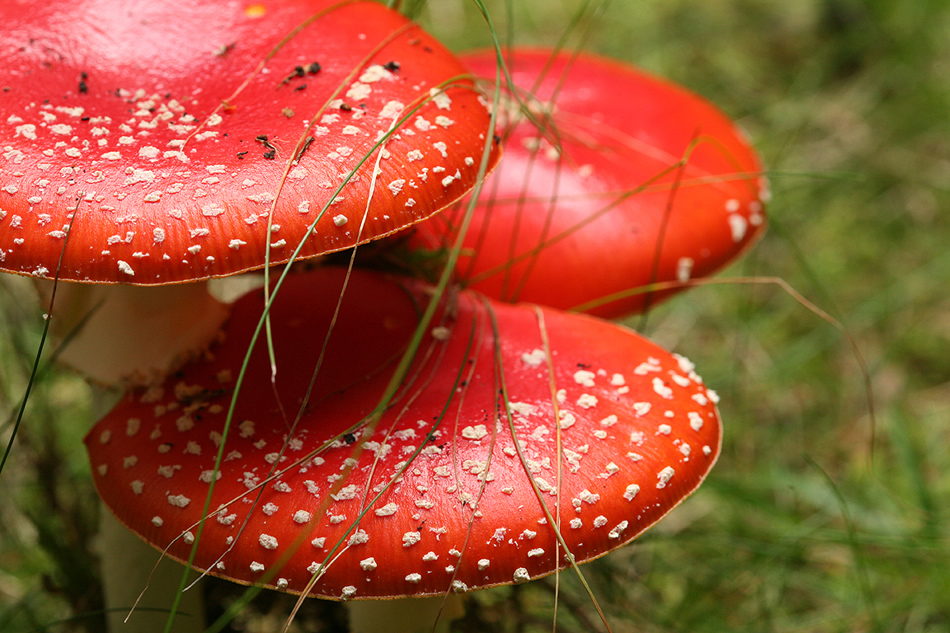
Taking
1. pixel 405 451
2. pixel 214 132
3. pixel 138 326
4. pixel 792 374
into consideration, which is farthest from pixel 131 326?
pixel 792 374

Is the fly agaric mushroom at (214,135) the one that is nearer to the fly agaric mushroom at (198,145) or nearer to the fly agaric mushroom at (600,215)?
the fly agaric mushroom at (198,145)

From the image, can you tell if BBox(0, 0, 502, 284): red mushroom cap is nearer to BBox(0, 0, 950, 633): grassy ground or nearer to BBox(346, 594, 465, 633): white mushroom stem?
BBox(346, 594, 465, 633): white mushroom stem

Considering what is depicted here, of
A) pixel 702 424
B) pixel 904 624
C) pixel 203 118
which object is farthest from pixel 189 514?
pixel 904 624

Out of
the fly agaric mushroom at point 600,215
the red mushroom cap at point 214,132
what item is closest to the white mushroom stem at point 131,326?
the red mushroom cap at point 214,132

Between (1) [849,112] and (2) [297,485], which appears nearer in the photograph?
→ (2) [297,485]

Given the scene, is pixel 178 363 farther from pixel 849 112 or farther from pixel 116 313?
pixel 849 112

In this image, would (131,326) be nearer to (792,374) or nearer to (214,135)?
(214,135)

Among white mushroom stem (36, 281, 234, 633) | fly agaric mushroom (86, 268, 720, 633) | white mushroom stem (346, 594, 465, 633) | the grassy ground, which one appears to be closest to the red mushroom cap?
fly agaric mushroom (86, 268, 720, 633)
